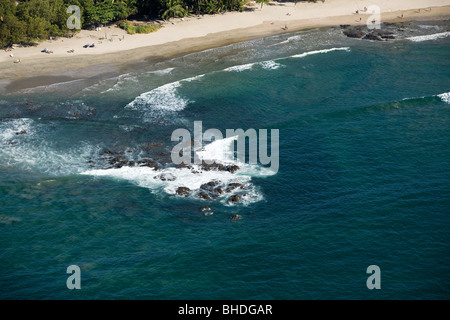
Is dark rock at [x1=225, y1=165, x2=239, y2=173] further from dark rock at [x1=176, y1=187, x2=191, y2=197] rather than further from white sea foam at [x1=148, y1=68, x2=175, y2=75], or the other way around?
white sea foam at [x1=148, y1=68, x2=175, y2=75]

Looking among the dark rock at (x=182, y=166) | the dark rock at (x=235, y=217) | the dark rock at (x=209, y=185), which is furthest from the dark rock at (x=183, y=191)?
the dark rock at (x=235, y=217)

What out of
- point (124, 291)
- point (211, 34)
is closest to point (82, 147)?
point (124, 291)

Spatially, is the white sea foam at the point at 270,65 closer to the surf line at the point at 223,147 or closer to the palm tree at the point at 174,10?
the surf line at the point at 223,147

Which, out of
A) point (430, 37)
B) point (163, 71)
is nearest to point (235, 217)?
point (163, 71)

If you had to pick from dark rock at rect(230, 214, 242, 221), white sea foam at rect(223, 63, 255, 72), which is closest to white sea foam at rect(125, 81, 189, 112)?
white sea foam at rect(223, 63, 255, 72)

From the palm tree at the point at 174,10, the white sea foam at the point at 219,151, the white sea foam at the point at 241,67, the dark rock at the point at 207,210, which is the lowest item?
the dark rock at the point at 207,210

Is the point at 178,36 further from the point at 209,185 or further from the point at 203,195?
the point at 203,195
